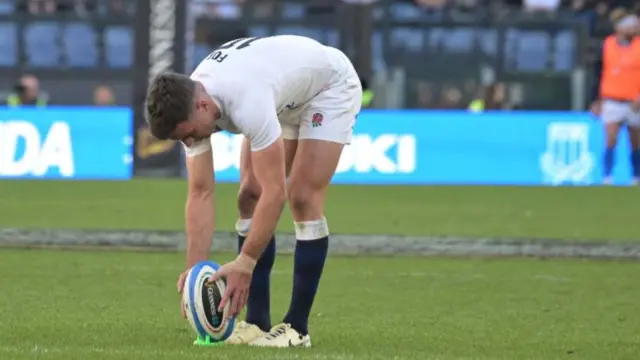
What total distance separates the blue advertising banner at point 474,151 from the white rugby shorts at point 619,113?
762 mm

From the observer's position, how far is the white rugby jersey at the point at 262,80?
6086mm

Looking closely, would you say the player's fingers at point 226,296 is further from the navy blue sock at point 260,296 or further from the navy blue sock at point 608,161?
the navy blue sock at point 608,161

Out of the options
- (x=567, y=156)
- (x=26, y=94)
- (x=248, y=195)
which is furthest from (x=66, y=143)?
(x=248, y=195)

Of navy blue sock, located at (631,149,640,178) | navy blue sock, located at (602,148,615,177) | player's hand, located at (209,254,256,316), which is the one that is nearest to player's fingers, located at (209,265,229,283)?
player's hand, located at (209,254,256,316)

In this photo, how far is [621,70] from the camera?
19.8 metres

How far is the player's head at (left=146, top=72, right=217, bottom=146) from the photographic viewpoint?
19.5 feet

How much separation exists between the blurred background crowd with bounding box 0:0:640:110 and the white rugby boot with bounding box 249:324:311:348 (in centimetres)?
1623

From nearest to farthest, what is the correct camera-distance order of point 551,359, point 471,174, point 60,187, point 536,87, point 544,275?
point 551,359
point 544,275
point 60,187
point 471,174
point 536,87

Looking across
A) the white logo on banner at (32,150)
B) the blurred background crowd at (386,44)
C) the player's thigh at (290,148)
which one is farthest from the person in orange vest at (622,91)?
the player's thigh at (290,148)

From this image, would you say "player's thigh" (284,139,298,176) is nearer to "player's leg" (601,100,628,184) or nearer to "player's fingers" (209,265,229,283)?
"player's fingers" (209,265,229,283)

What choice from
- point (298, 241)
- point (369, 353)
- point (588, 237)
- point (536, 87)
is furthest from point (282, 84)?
point (536, 87)

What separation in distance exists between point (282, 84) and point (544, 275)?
4.11 m

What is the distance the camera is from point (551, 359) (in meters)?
6.22

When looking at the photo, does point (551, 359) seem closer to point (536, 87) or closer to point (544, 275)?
point (544, 275)
